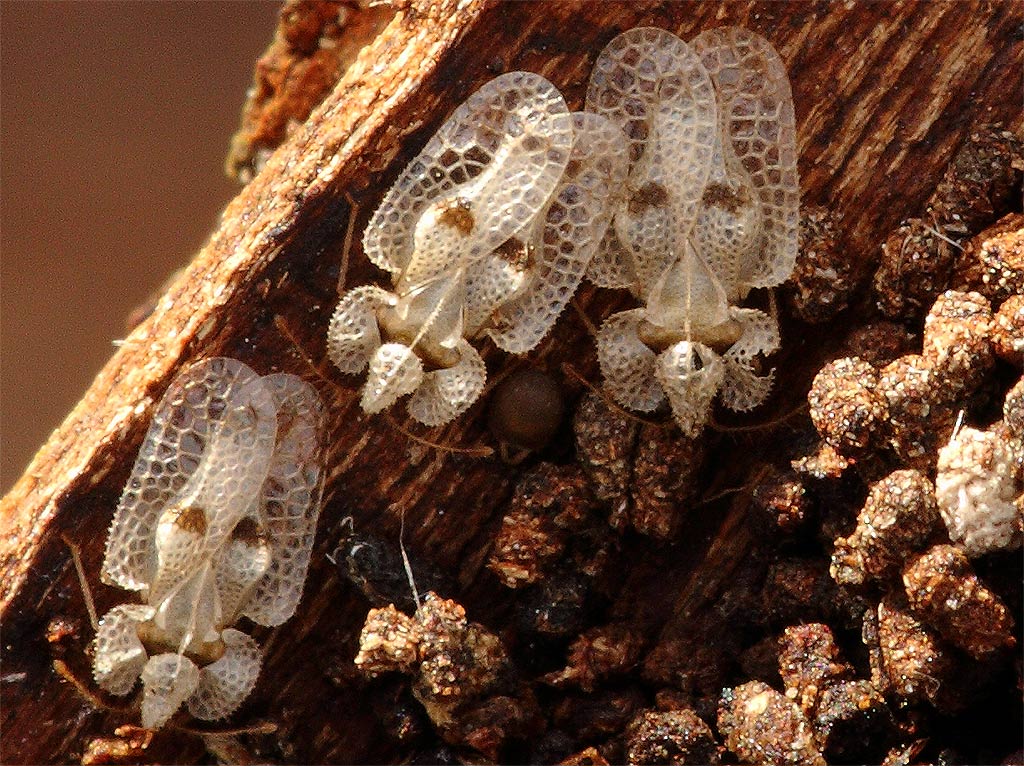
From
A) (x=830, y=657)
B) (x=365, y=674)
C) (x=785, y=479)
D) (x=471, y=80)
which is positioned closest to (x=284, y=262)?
(x=471, y=80)

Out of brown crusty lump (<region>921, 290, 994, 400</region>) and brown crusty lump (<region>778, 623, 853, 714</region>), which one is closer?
brown crusty lump (<region>921, 290, 994, 400</region>)

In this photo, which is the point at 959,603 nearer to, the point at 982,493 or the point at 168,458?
the point at 982,493

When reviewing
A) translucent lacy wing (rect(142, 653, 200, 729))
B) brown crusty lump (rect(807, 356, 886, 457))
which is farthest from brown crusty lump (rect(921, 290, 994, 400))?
translucent lacy wing (rect(142, 653, 200, 729))

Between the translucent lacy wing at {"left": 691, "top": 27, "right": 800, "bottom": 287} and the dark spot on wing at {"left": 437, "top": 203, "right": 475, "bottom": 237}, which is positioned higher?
the dark spot on wing at {"left": 437, "top": 203, "right": 475, "bottom": 237}

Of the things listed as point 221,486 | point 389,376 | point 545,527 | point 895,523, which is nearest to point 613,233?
point 389,376

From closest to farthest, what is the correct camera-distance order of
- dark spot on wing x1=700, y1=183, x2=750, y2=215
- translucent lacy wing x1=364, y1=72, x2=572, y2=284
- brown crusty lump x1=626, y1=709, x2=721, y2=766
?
brown crusty lump x1=626, y1=709, x2=721, y2=766 → translucent lacy wing x1=364, y1=72, x2=572, y2=284 → dark spot on wing x1=700, y1=183, x2=750, y2=215

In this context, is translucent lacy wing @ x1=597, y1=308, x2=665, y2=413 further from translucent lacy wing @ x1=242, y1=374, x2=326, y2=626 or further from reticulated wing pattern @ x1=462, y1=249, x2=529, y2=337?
translucent lacy wing @ x1=242, y1=374, x2=326, y2=626

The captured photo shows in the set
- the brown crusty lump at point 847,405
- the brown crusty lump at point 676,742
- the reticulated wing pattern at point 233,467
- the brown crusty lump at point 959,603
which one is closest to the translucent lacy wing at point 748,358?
the brown crusty lump at point 847,405

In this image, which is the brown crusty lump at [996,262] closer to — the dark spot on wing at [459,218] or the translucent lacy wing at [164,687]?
the dark spot on wing at [459,218]
